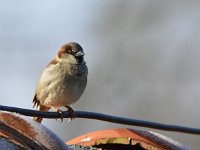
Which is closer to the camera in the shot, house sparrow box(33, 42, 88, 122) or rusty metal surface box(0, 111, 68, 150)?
rusty metal surface box(0, 111, 68, 150)

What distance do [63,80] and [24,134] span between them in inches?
123

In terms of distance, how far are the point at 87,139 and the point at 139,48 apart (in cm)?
1067

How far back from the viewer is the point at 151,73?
14.0 m

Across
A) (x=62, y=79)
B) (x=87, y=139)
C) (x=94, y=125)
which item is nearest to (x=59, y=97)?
(x=62, y=79)

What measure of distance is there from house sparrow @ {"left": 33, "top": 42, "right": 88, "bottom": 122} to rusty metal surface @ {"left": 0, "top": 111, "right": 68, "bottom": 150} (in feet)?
9.32

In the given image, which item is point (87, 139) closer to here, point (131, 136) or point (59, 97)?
point (131, 136)

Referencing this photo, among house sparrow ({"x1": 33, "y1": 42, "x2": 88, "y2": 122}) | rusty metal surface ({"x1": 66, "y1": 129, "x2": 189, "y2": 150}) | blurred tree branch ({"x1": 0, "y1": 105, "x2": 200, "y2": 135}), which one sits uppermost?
house sparrow ({"x1": 33, "y1": 42, "x2": 88, "y2": 122})

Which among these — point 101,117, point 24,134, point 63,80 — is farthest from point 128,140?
point 63,80

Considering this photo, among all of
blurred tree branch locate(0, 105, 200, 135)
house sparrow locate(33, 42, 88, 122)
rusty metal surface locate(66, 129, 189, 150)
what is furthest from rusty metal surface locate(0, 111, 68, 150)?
house sparrow locate(33, 42, 88, 122)

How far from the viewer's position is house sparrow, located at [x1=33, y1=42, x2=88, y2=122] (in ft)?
20.7

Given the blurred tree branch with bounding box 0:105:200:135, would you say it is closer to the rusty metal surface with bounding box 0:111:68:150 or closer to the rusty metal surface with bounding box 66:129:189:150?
the rusty metal surface with bounding box 66:129:189:150

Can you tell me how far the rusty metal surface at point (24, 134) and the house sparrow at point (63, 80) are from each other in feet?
9.32

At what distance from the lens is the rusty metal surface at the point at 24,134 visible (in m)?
3.12

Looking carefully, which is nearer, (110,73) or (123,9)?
(110,73)
